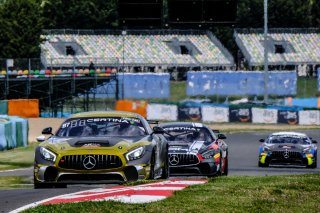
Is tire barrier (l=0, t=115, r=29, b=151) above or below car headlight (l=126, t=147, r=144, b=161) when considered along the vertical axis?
below

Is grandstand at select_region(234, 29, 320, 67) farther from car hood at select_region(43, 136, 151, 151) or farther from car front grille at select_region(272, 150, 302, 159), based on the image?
car hood at select_region(43, 136, 151, 151)

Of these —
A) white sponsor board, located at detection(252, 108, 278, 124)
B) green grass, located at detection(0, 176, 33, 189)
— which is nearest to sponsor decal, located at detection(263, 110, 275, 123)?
white sponsor board, located at detection(252, 108, 278, 124)

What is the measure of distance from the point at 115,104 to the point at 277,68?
37.9m

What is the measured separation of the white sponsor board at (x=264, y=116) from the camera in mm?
68000

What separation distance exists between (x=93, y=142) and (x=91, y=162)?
411 millimetres

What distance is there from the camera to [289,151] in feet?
110

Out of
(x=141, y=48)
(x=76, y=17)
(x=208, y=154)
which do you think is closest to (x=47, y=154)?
(x=208, y=154)

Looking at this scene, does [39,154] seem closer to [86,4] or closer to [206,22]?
[206,22]

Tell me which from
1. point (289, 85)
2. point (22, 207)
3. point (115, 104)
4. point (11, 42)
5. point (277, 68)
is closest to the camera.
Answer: point (22, 207)

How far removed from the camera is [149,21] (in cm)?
3925

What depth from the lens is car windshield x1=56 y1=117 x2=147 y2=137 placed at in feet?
60.2

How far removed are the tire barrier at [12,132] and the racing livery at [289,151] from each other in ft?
34.6

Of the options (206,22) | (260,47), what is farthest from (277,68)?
(206,22)

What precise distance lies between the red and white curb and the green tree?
8347 cm
